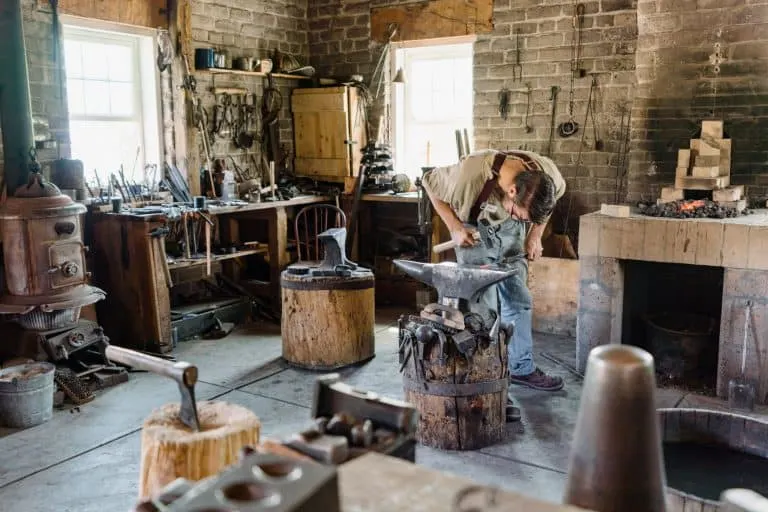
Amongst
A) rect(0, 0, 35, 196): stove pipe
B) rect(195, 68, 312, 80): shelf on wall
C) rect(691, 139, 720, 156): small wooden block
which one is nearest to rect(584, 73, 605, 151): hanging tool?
rect(691, 139, 720, 156): small wooden block

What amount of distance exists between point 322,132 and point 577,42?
258cm

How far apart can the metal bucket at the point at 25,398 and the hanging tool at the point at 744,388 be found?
12.9 feet

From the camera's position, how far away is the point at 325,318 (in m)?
4.96

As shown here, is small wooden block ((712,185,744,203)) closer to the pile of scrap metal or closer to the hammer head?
the hammer head

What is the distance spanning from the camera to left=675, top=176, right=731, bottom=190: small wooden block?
476cm

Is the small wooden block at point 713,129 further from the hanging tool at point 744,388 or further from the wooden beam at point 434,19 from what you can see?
the wooden beam at point 434,19

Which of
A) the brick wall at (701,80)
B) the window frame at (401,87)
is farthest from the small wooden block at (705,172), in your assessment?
the window frame at (401,87)

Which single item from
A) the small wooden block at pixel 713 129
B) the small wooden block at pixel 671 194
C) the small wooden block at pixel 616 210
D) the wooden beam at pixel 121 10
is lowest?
the small wooden block at pixel 616 210

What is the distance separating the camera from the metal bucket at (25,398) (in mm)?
4023

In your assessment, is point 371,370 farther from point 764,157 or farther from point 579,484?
point 579,484

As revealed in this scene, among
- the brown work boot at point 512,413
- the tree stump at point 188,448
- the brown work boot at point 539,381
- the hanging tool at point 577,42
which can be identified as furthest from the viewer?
the hanging tool at point 577,42

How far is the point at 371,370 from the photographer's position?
500 cm

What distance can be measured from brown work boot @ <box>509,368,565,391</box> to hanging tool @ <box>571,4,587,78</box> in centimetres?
280

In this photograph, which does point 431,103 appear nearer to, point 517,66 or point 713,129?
point 517,66
